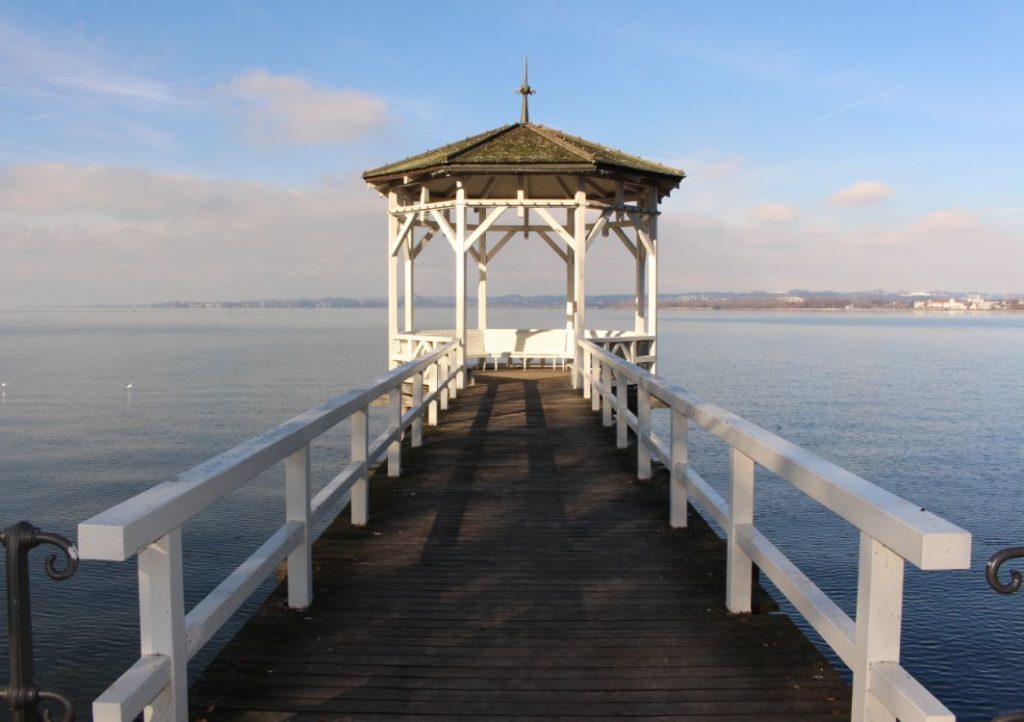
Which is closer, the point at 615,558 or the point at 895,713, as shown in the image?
the point at 895,713

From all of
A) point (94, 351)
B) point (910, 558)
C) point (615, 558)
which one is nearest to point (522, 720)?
point (910, 558)

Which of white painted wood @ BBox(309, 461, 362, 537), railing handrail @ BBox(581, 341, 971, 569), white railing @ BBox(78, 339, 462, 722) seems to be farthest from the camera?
white painted wood @ BBox(309, 461, 362, 537)

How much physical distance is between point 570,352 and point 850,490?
1364 centimetres

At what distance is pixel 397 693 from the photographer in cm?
339

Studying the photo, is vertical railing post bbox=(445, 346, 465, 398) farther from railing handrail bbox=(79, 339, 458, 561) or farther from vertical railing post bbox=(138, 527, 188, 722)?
vertical railing post bbox=(138, 527, 188, 722)

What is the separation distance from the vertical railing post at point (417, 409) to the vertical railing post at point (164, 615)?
17.8ft

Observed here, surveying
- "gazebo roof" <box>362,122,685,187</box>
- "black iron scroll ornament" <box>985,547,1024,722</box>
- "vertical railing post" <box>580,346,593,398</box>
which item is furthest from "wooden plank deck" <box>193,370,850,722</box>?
"gazebo roof" <box>362,122,685,187</box>

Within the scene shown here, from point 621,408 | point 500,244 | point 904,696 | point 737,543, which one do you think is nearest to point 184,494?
point 904,696

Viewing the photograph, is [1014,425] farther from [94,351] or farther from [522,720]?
[94,351]

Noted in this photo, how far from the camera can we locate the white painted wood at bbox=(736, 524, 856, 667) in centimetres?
290

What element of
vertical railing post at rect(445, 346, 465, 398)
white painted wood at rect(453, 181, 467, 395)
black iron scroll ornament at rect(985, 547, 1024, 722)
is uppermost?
white painted wood at rect(453, 181, 467, 395)

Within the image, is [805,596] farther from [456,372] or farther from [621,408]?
[456,372]

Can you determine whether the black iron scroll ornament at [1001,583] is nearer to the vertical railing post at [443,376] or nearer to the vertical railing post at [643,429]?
the vertical railing post at [643,429]

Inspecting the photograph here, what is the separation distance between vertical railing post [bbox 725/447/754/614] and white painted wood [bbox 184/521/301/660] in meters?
2.16
